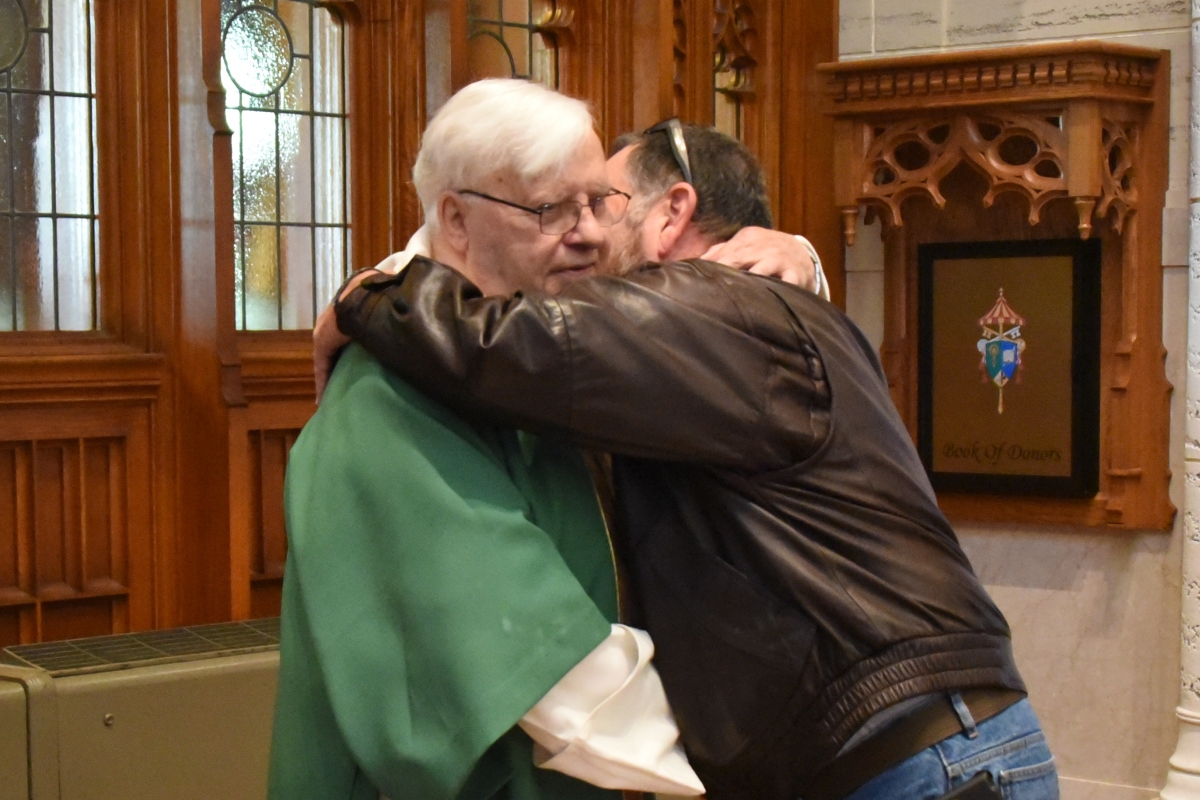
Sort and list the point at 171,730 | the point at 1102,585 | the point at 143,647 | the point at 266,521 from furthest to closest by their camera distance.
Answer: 1. the point at 1102,585
2. the point at 266,521
3. the point at 143,647
4. the point at 171,730

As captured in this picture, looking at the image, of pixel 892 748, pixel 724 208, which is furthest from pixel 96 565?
pixel 892 748

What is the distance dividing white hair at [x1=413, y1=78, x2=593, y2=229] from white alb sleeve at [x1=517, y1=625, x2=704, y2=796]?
585 millimetres

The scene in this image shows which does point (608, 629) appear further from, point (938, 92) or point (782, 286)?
point (938, 92)

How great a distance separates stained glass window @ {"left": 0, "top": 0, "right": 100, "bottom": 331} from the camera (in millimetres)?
3174

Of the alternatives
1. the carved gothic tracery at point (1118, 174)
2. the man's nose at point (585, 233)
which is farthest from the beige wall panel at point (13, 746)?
the carved gothic tracery at point (1118, 174)

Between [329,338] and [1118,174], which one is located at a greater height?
[1118,174]

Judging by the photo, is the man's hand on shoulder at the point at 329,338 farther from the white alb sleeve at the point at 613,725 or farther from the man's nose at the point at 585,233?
the white alb sleeve at the point at 613,725

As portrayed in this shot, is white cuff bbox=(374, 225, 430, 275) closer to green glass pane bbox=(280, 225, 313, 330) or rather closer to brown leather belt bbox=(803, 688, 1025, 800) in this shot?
brown leather belt bbox=(803, 688, 1025, 800)

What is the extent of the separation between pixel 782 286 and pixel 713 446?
26cm

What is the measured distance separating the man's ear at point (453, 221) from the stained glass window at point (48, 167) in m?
1.69

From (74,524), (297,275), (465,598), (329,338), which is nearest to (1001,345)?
(297,275)

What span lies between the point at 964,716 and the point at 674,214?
769 millimetres

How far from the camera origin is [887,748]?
1.67 meters

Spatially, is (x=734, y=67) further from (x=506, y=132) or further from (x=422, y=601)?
(x=422, y=601)
